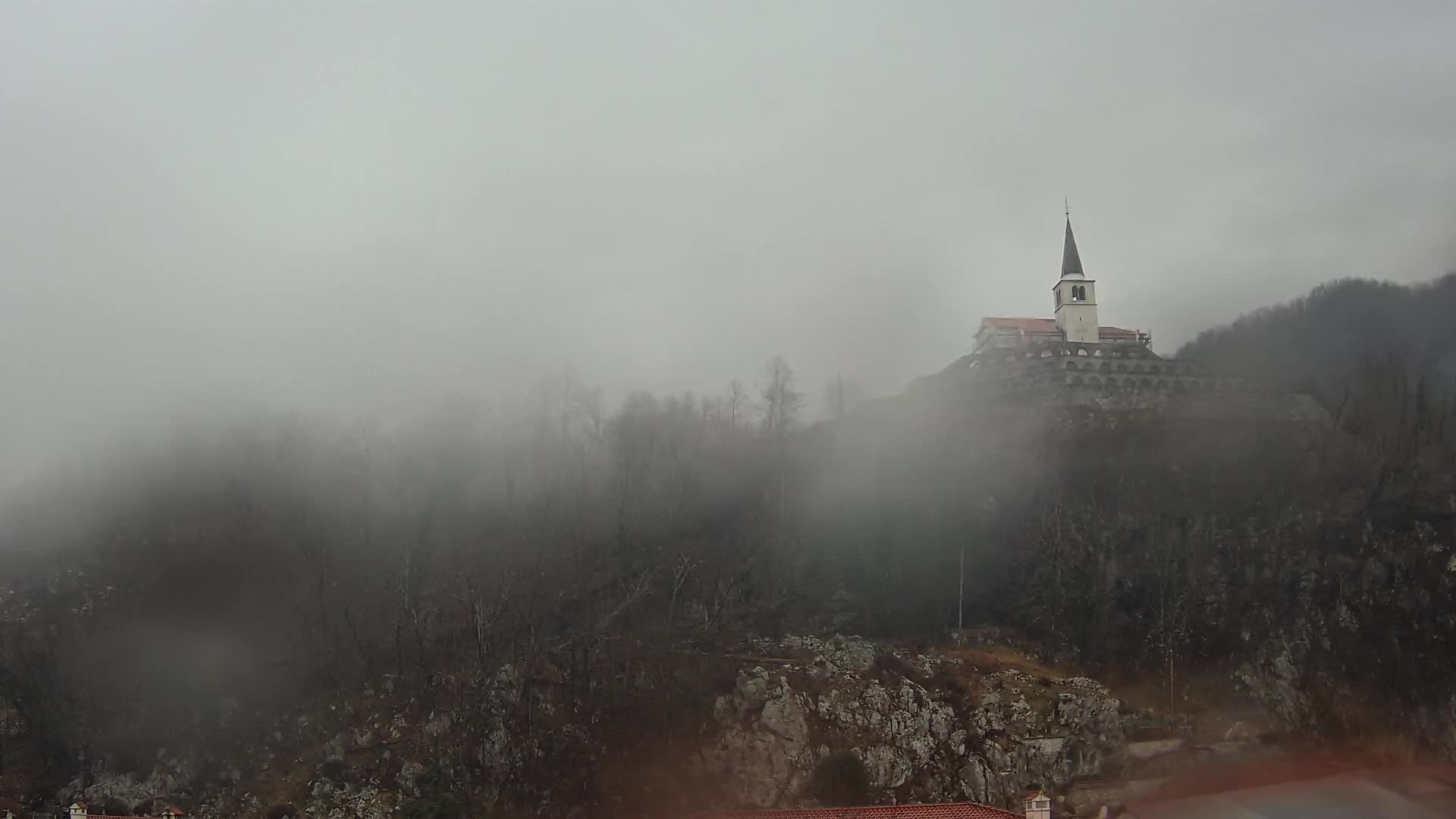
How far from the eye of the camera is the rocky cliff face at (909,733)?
56.9 m

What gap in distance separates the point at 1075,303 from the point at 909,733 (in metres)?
53.9

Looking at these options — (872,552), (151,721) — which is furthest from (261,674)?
(872,552)

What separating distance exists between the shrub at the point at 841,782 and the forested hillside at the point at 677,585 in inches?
272

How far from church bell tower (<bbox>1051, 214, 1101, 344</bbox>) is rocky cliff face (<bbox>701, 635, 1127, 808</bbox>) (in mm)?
43926

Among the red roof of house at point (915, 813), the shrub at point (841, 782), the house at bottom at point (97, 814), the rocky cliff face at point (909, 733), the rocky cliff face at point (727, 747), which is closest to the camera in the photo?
the red roof of house at point (915, 813)

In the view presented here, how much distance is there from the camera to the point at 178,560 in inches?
2867

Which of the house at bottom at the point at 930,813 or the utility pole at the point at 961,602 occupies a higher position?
the utility pole at the point at 961,602

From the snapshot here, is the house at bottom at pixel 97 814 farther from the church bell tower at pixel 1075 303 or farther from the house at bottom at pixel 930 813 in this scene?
the church bell tower at pixel 1075 303

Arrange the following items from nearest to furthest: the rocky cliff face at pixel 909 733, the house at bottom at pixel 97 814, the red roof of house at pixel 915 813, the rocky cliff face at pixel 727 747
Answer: the red roof of house at pixel 915 813
the house at bottom at pixel 97 814
the rocky cliff face at pixel 727 747
the rocky cliff face at pixel 909 733

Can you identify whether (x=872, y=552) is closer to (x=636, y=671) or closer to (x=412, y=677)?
(x=636, y=671)

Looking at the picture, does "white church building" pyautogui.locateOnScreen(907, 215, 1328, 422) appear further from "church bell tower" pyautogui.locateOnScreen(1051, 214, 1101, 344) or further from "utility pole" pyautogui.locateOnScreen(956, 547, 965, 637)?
"utility pole" pyautogui.locateOnScreen(956, 547, 965, 637)

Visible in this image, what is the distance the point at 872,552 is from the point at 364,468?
42.5 metres

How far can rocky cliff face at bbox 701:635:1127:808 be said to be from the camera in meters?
56.9

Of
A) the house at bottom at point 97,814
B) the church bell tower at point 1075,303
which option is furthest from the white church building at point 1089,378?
the house at bottom at point 97,814
